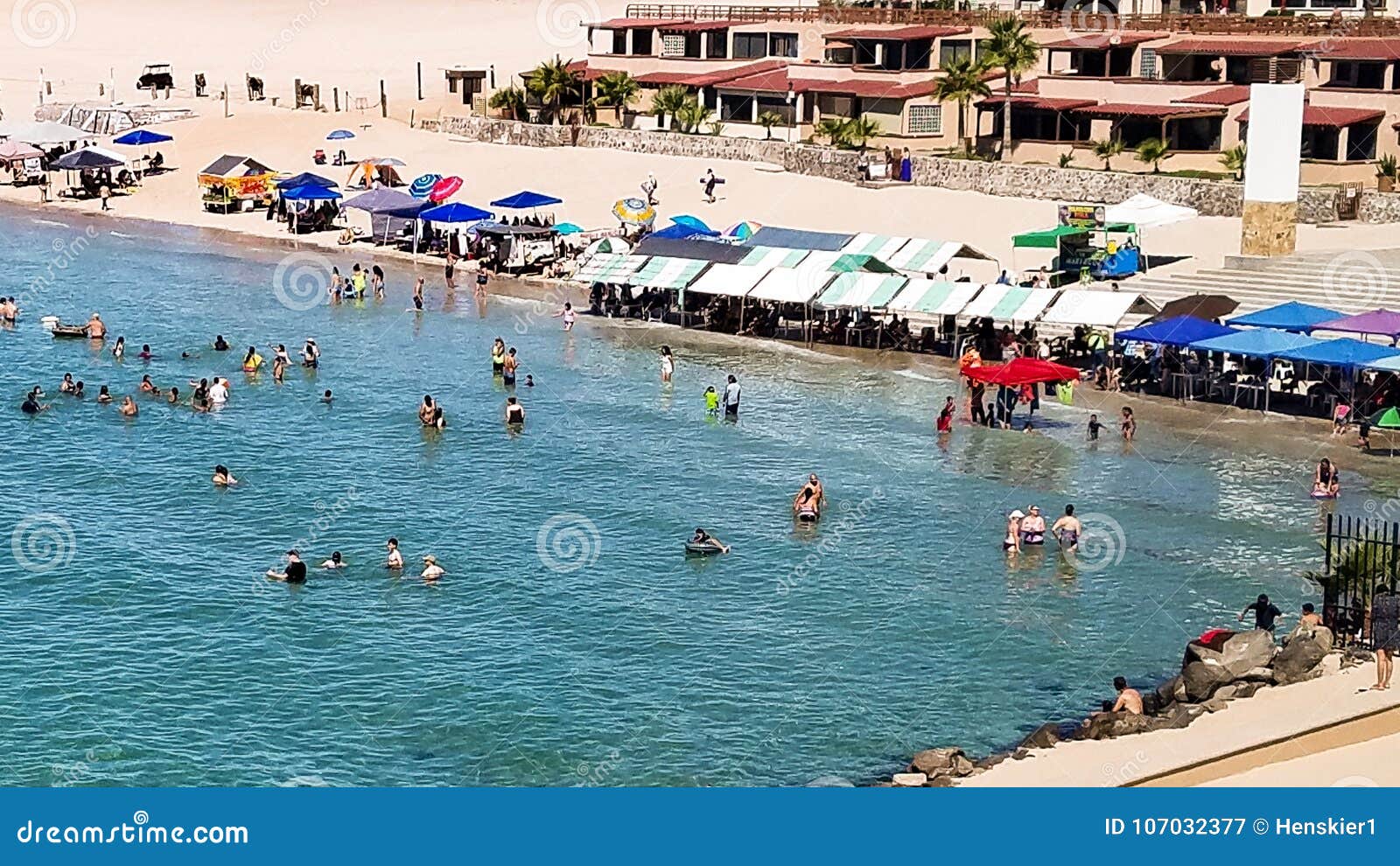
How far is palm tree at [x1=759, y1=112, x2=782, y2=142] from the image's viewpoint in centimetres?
7625

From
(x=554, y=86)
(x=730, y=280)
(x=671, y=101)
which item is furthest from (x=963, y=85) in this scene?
(x=730, y=280)

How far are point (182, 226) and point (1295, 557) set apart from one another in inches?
1919

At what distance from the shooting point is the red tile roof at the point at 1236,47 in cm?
6831

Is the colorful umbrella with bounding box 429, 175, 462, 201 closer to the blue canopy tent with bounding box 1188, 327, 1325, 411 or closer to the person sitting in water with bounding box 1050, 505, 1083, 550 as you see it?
the blue canopy tent with bounding box 1188, 327, 1325, 411

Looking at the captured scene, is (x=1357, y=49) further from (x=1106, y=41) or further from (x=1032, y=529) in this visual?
(x=1032, y=529)

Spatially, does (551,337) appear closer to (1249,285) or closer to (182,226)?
(1249,285)

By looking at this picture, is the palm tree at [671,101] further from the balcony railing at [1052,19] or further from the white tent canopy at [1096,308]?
the white tent canopy at [1096,308]

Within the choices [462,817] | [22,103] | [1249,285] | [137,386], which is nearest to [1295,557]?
[1249,285]

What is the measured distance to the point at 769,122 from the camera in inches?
3000

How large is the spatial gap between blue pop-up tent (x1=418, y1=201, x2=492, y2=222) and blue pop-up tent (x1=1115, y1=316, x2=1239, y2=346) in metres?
24.8

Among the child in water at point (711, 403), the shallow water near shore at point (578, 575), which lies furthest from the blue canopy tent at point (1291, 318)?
the child in water at point (711, 403)

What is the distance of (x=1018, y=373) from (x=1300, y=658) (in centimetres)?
1604

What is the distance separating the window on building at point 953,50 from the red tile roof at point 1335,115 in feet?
48.5

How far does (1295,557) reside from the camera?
1309 inches
